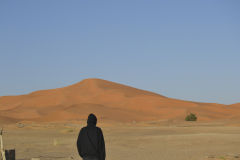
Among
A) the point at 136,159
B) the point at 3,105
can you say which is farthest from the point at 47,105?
the point at 136,159

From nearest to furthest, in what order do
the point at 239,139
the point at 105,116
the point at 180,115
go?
the point at 239,139, the point at 105,116, the point at 180,115

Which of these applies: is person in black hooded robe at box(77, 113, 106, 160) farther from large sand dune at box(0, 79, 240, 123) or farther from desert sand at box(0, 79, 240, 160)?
large sand dune at box(0, 79, 240, 123)

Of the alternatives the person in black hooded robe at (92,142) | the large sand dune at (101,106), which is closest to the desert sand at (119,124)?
the large sand dune at (101,106)

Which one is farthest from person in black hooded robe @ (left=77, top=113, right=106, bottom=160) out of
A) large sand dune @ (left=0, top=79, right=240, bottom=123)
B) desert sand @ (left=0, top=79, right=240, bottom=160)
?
large sand dune @ (left=0, top=79, right=240, bottom=123)

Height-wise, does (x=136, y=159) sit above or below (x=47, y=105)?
below

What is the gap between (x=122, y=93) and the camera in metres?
86.3

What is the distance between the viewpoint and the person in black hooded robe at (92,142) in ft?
22.4

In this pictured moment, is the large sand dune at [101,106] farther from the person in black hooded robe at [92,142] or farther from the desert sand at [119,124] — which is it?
the person in black hooded robe at [92,142]

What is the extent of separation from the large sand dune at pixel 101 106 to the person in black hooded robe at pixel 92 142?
48.0 meters

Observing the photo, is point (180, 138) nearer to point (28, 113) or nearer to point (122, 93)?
point (28, 113)

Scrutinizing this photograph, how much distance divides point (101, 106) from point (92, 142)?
63.6 meters

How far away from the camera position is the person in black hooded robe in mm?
6832

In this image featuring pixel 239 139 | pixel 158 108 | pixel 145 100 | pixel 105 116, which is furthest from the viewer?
pixel 145 100

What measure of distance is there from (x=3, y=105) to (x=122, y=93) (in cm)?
2594
